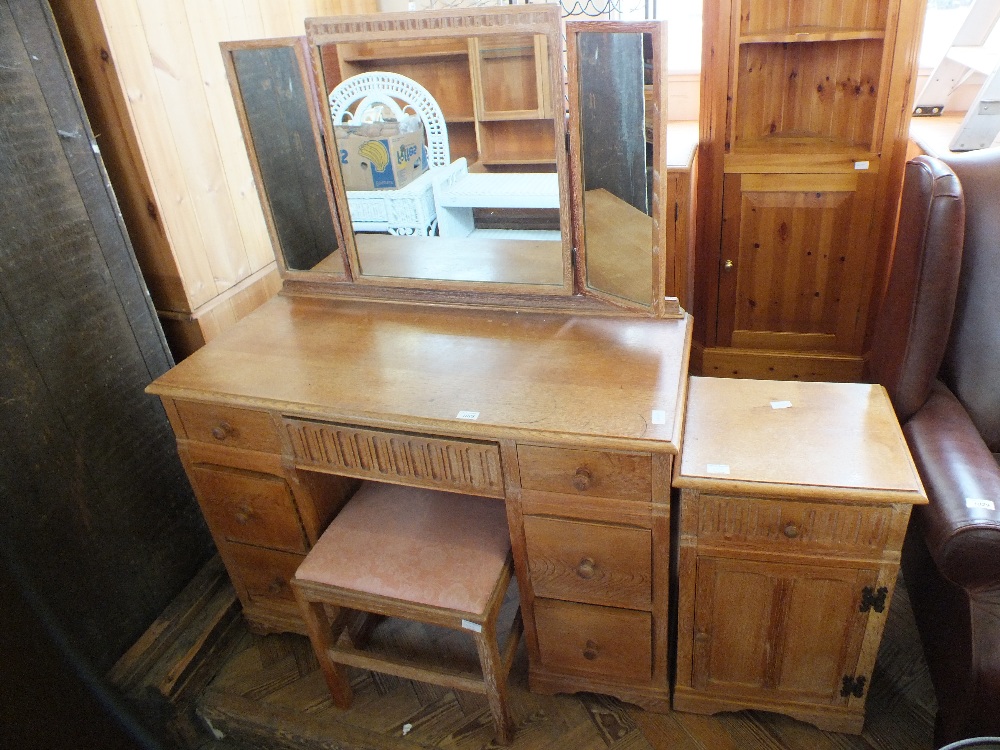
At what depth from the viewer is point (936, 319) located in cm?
140

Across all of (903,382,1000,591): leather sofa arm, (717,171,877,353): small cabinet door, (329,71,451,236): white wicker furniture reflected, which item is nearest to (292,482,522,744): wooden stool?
(329,71,451,236): white wicker furniture reflected

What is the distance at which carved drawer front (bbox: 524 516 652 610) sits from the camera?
1.27 m

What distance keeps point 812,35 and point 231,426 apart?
1.80m

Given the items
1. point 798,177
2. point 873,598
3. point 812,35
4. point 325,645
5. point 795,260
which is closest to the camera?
point 873,598

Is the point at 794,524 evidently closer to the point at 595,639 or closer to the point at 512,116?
the point at 595,639

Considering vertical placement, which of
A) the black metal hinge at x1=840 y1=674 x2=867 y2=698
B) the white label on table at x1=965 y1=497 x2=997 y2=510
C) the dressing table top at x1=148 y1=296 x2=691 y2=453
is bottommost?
the black metal hinge at x1=840 y1=674 x2=867 y2=698

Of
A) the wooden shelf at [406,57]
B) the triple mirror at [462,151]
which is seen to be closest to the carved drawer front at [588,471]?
the triple mirror at [462,151]

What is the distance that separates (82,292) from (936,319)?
1671 millimetres

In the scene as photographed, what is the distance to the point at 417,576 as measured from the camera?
1.33 m

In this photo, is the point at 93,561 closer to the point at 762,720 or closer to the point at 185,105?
the point at 185,105

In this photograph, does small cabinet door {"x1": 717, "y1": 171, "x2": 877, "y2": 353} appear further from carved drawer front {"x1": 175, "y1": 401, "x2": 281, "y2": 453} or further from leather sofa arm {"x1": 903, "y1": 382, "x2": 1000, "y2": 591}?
carved drawer front {"x1": 175, "y1": 401, "x2": 281, "y2": 453}

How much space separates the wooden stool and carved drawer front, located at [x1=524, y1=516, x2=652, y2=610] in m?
0.08

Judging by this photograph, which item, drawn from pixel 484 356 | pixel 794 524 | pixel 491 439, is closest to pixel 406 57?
pixel 484 356

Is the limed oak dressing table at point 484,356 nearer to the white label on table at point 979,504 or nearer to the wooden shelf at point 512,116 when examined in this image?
the wooden shelf at point 512,116
